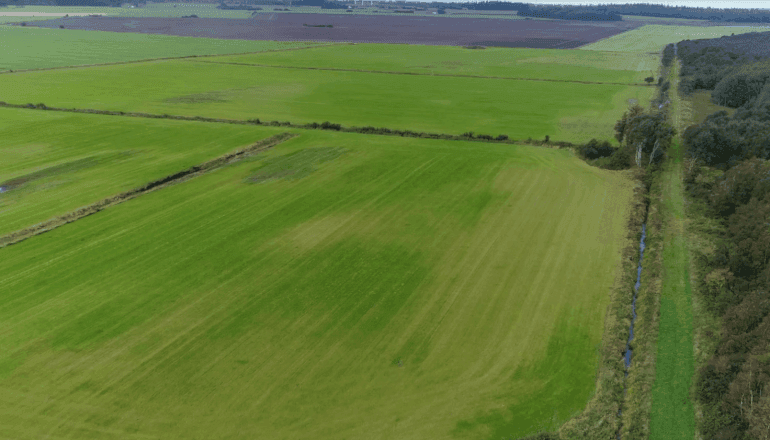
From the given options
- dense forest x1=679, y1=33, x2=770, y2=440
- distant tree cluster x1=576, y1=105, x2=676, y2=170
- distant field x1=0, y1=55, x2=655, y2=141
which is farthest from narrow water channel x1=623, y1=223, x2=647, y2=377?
distant field x1=0, y1=55, x2=655, y2=141

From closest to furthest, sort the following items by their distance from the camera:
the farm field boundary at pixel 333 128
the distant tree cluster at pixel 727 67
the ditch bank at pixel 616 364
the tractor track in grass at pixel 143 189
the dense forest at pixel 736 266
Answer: the dense forest at pixel 736 266 < the ditch bank at pixel 616 364 < the tractor track in grass at pixel 143 189 < the farm field boundary at pixel 333 128 < the distant tree cluster at pixel 727 67

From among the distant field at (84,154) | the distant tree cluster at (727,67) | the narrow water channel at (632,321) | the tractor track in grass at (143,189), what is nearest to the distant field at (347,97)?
the distant field at (84,154)

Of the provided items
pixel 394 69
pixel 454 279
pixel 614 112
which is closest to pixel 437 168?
pixel 454 279

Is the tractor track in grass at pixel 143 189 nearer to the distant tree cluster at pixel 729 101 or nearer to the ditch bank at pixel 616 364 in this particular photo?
the ditch bank at pixel 616 364

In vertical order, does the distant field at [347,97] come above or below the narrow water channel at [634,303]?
above

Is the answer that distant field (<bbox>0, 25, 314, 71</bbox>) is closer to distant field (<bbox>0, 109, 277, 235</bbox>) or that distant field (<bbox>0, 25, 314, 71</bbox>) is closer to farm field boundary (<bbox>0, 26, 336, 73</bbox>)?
farm field boundary (<bbox>0, 26, 336, 73</bbox>)

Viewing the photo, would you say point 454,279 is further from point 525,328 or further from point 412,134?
point 412,134
